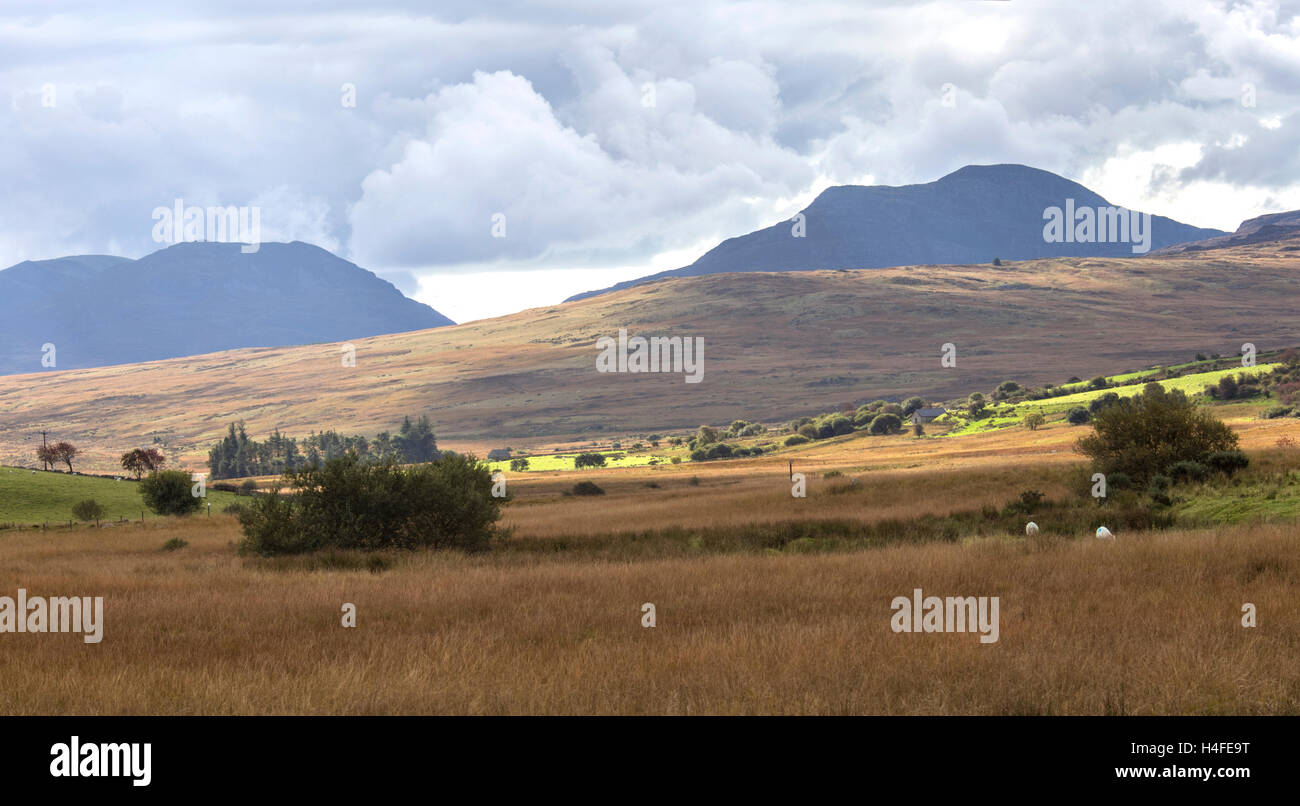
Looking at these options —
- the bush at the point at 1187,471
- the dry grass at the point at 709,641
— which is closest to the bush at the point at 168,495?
the dry grass at the point at 709,641

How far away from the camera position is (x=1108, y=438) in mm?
38594

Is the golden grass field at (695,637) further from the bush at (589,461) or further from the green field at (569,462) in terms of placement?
the bush at (589,461)

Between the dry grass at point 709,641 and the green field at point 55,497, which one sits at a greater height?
the dry grass at point 709,641

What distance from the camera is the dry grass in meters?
9.43

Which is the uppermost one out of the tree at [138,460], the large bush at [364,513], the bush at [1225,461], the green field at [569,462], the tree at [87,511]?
the bush at [1225,461]

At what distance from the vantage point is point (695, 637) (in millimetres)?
12789

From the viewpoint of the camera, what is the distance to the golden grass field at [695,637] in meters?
9.45

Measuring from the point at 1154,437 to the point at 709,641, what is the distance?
31145 millimetres

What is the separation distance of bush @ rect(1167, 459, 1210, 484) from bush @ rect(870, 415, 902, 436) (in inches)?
4658

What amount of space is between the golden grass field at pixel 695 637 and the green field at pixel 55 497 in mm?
45673

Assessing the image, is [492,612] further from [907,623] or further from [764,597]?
[907,623]

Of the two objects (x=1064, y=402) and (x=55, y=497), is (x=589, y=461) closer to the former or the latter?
(x=1064, y=402)

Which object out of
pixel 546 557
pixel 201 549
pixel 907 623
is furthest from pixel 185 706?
pixel 201 549
